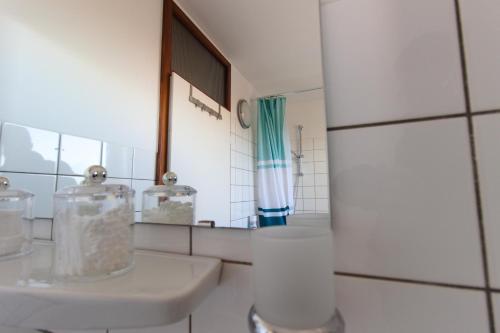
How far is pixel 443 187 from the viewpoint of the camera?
304 mm

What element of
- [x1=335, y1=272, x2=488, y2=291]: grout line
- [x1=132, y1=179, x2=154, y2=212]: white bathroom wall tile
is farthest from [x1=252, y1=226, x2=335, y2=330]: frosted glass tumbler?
[x1=132, y1=179, x2=154, y2=212]: white bathroom wall tile

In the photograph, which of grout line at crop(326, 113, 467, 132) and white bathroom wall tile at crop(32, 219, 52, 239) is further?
white bathroom wall tile at crop(32, 219, 52, 239)

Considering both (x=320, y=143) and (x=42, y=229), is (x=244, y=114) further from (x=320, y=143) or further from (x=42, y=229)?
(x=42, y=229)

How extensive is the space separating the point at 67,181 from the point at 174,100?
0.39 meters

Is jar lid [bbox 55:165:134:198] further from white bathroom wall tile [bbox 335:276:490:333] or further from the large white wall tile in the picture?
the large white wall tile

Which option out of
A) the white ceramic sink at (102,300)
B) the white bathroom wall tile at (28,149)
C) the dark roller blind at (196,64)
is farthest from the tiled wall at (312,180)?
the white bathroom wall tile at (28,149)

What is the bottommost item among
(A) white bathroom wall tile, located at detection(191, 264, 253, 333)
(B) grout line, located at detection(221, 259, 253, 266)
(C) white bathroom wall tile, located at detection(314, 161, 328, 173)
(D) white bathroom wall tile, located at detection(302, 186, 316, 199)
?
(A) white bathroom wall tile, located at detection(191, 264, 253, 333)

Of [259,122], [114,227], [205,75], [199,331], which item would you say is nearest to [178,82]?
[205,75]

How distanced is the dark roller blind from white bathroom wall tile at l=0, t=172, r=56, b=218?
51 cm

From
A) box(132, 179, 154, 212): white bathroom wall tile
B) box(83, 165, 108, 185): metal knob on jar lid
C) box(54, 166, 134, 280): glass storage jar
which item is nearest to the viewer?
box(54, 166, 134, 280): glass storage jar

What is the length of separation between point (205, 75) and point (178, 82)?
99mm

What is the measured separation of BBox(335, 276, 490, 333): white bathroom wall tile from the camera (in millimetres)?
284

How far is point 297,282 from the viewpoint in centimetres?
26

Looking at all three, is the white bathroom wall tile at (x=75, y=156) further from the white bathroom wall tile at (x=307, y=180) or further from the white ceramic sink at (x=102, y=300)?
the white bathroom wall tile at (x=307, y=180)
